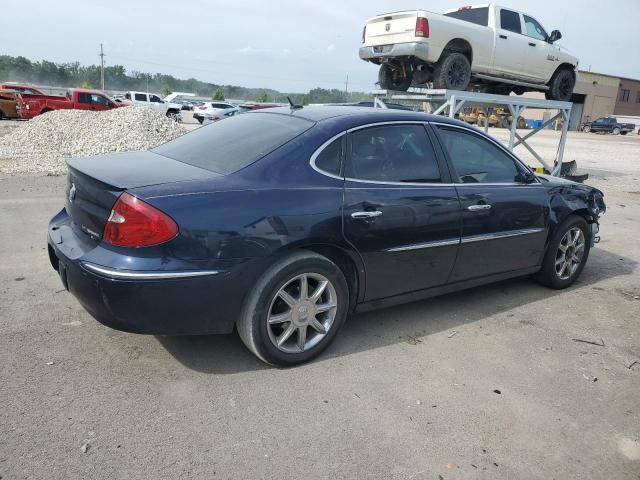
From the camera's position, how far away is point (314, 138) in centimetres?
341

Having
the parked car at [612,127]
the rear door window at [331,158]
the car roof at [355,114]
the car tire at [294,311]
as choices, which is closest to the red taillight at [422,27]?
the car roof at [355,114]

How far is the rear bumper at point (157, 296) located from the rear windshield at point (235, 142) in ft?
2.41

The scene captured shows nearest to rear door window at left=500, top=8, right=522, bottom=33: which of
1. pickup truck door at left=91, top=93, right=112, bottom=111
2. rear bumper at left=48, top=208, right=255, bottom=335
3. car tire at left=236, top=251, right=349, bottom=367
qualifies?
car tire at left=236, top=251, right=349, bottom=367

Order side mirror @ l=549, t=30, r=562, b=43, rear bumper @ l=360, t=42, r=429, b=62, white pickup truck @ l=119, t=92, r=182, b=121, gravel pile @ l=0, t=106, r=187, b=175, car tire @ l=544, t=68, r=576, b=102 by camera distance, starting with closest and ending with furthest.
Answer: rear bumper @ l=360, t=42, r=429, b=62 → side mirror @ l=549, t=30, r=562, b=43 → car tire @ l=544, t=68, r=576, b=102 → gravel pile @ l=0, t=106, r=187, b=175 → white pickup truck @ l=119, t=92, r=182, b=121

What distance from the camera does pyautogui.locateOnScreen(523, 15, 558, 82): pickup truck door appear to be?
1083 cm

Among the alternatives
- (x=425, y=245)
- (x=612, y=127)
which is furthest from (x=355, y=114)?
(x=612, y=127)

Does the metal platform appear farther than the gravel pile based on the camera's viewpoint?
No

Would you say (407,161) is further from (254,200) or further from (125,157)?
(125,157)

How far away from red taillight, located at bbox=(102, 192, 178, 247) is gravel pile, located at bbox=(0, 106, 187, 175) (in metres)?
9.31

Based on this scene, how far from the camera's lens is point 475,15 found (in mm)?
10359

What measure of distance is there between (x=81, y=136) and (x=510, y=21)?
1117 cm

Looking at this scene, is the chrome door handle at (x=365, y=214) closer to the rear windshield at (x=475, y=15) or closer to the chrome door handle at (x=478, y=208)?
the chrome door handle at (x=478, y=208)

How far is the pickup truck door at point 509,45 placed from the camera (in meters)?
10.2

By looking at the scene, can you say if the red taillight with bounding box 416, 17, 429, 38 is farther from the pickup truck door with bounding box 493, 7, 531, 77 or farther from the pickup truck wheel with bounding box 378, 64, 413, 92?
the pickup truck door with bounding box 493, 7, 531, 77
